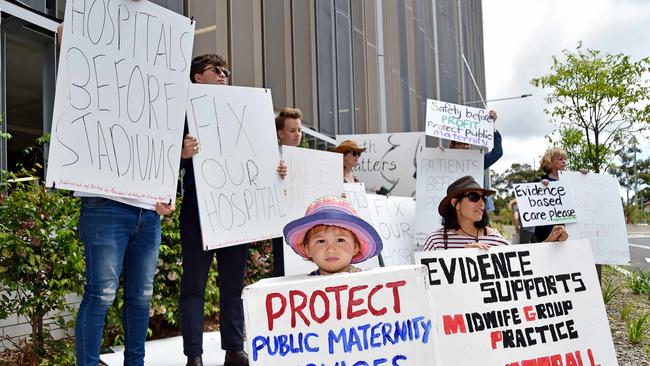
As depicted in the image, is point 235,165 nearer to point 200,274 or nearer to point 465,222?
point 200,274

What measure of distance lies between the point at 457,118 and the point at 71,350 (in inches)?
167

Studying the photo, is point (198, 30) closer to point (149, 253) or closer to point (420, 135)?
point (420, 135)

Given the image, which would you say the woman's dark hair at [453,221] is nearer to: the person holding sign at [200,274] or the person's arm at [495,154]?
the person holding sign at [200,274]

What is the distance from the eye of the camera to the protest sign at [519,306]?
2.52 meters

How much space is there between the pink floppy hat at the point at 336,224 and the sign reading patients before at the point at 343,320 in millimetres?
260

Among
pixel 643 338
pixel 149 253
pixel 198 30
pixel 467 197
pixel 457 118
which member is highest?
pixel 198 30

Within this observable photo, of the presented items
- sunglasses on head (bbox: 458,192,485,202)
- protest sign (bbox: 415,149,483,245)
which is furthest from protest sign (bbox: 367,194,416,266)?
sunglasses on head (bbox: 458,192,485,202)

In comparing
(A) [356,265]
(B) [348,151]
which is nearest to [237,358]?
(A) [356,265]

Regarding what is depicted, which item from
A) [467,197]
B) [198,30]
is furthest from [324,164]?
[198,30]

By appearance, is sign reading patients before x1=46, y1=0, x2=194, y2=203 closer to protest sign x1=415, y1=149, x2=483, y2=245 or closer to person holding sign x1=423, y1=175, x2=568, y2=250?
person holding sign x1=423, y1=175, x2=568, y2=250

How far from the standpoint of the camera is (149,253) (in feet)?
9.11

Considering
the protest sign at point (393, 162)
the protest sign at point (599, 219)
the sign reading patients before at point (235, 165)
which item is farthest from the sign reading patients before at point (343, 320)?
the protest sign at point (393, 162)

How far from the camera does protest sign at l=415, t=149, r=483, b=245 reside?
224 inches

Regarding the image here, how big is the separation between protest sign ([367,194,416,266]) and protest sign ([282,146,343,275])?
0.97 metres
